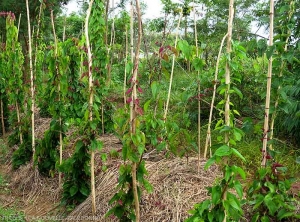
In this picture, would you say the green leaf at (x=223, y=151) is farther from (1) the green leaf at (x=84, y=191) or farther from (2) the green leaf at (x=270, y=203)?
(1) the green leaf at (x=84, y=191)

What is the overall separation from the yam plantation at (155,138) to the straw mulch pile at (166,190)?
0.03 feet

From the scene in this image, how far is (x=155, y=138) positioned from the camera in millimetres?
2467

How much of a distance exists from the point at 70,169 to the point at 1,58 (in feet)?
10.3

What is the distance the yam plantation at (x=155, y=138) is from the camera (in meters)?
2.12

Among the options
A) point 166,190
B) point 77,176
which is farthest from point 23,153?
point 166,190

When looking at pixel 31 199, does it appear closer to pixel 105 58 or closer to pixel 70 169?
pixel 70 169

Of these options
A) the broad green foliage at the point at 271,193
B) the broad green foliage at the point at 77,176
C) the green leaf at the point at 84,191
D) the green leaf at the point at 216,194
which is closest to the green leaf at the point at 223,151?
the green leaf at the point at 216,194

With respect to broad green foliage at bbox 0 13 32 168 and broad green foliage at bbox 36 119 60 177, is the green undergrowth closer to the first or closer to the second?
broad green foliage at bbox 36 119 60 177

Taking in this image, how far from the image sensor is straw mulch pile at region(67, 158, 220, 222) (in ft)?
9.49

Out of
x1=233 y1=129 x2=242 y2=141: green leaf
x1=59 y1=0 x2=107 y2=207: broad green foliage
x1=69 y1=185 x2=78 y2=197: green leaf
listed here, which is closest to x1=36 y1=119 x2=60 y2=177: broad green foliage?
x1=59 y1=0 x2=107 y2=207: broad green foliage

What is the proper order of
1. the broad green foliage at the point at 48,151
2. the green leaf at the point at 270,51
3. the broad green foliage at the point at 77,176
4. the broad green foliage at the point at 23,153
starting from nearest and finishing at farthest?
the green leaf at the point at 270,51
the broad green foliage at the point at 77,176
the broad green foliage at the point at 48,151
the broad green foliage at the point at 23,153

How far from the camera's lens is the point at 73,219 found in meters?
3.18

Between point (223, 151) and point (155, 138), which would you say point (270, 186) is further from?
point (155, 138)

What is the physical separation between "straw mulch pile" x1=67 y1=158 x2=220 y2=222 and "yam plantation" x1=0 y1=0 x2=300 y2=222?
0.01m
